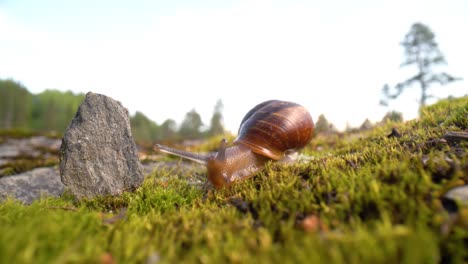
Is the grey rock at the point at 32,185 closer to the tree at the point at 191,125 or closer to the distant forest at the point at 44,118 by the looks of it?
the tree at the point at 191,125

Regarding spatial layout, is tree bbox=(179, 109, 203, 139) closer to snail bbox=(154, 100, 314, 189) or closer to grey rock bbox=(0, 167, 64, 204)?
grey rock bbox=(0, 167, 64, 204)

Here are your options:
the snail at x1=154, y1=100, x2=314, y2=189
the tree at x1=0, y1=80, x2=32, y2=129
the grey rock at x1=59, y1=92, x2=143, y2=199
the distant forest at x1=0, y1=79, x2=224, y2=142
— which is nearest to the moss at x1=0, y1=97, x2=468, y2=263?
the grey rock at x1=59, y1=92, x2=143, y2=199

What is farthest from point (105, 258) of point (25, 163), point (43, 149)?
point (43, 149)

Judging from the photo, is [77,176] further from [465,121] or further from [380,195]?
[465,121]

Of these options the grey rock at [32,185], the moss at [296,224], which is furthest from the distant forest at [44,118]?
the moss at [296,224]

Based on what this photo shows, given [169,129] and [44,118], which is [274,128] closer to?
[169,129]

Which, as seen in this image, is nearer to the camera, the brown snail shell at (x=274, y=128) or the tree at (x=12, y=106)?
the brown snail shell at (x=274, y=128)

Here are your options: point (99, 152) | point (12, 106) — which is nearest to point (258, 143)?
point (99, 152)
